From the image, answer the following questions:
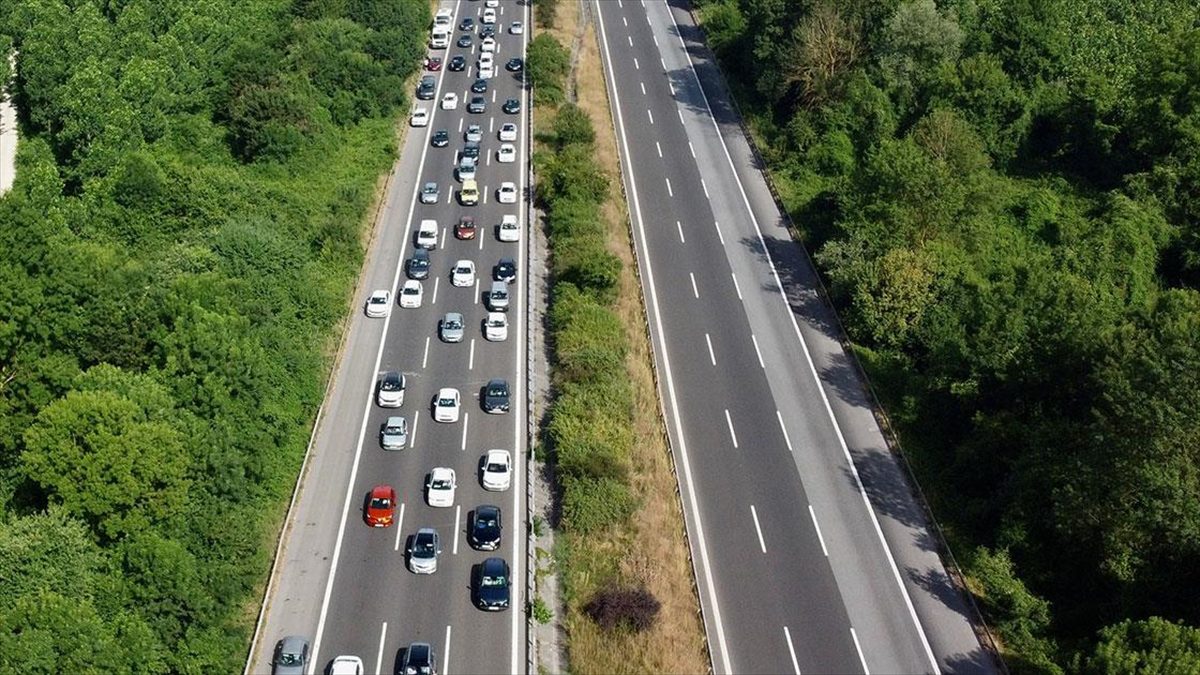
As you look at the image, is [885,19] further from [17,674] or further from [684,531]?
[17,674]

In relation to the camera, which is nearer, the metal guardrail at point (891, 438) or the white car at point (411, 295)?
the metal guardrail at point (891, 438)

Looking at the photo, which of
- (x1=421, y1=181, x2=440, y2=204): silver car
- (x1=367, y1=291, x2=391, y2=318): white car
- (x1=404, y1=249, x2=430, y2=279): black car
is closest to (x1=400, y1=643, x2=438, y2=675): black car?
(x1=367, y1=291, x2=391, y2=318): white car

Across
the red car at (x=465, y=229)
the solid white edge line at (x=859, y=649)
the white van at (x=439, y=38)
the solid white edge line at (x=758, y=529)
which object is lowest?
the white van at (x=439, y=38)

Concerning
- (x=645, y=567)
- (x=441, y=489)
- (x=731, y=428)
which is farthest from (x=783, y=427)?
(x=441, y=489)

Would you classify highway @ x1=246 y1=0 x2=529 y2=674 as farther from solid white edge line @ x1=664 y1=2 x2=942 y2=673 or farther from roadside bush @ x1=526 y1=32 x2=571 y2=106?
solid white edge line @ x1=664 y1=2 x2=942 y2=673

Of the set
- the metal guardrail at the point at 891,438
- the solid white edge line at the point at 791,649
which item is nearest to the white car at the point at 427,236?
the metal guardrail at the point at 891,438

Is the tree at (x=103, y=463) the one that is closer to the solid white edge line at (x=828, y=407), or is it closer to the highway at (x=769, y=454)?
the highway at (x=769, y=454)
